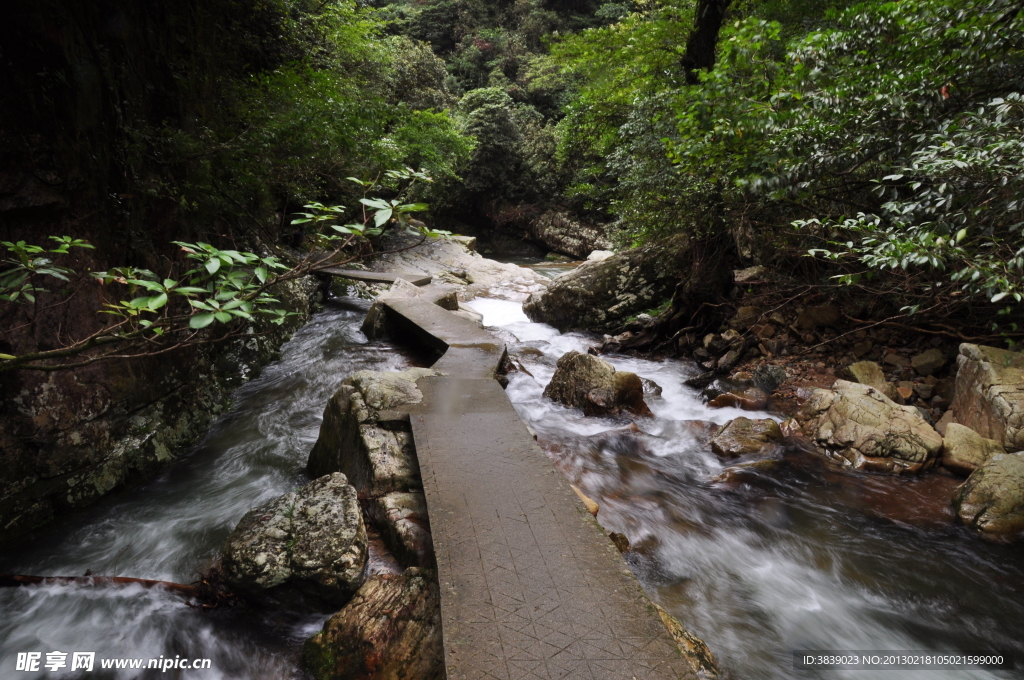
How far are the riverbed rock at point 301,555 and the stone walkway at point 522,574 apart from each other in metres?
0.48

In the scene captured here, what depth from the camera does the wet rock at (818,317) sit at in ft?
21.0

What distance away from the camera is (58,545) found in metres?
3.22

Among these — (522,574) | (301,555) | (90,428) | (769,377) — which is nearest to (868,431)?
(769,377)

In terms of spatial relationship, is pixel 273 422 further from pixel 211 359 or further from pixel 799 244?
pixel 799 244

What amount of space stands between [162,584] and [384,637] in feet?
5.07

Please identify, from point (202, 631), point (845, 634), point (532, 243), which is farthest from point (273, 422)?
point (532, 243)

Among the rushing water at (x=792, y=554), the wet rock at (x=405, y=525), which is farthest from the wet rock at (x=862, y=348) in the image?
the wet rock at (x=405, y=525)

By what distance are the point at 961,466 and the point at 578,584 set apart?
3.79 m

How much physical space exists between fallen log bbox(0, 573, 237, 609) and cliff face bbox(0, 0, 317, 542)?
317 millimetres

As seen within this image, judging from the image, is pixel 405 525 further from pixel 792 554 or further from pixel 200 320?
pixel 792 554

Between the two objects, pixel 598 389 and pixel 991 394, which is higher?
pixel 991 394

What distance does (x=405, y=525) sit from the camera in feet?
9.44

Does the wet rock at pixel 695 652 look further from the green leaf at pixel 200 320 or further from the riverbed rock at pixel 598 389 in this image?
the riverbed rock at pixel 598 389

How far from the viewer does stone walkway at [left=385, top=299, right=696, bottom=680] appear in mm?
1899
